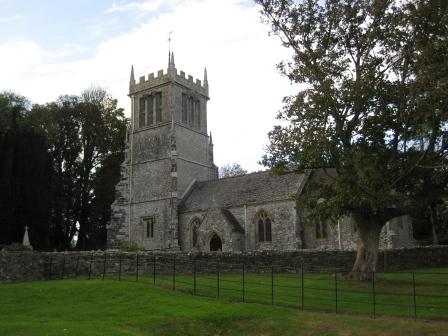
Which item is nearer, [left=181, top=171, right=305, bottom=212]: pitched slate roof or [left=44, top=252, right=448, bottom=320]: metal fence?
[left=44, top=252, right=448, bottom=320]: metal fence

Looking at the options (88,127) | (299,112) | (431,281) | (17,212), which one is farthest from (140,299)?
(88,127)

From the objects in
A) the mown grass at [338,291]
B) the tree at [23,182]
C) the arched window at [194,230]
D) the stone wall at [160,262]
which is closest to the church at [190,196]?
the arched window at [194,230]

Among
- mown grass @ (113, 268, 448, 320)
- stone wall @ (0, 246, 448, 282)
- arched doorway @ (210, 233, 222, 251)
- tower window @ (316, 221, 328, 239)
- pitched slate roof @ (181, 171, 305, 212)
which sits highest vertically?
pitched slate roof @ (181, 171, 305, 212)

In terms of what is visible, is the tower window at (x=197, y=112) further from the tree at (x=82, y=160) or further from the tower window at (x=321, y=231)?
the tower window at (x=321, y=231)

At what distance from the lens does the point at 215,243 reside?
39.6 m

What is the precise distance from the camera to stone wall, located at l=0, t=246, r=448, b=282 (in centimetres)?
2589

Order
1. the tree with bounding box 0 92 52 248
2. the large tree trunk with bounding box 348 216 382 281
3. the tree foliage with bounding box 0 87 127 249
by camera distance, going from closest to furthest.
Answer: the large tree trunk with bounding box 348 216 382 281 < the tree with bounding box 0 92 52 248 < the tree foliage with bounding box 0 87 127 249

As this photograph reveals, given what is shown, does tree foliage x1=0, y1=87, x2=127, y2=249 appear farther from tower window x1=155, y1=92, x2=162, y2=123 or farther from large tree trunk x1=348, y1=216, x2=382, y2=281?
large tree trunk x1=348, y1=216, x2=382, y2=281

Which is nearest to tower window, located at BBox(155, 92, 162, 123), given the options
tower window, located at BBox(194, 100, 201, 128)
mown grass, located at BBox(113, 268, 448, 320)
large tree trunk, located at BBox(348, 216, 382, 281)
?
tower window, located at BBox(194, 100, 201, 128)

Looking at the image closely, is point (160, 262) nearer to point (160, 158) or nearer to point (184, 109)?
point (160, 158)

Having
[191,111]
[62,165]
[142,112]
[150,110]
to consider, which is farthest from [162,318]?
[62,165]

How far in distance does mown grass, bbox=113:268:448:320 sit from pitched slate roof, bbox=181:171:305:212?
12.0 metres

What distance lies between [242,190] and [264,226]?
13.9 ft

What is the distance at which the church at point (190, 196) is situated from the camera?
37000 millimetres
